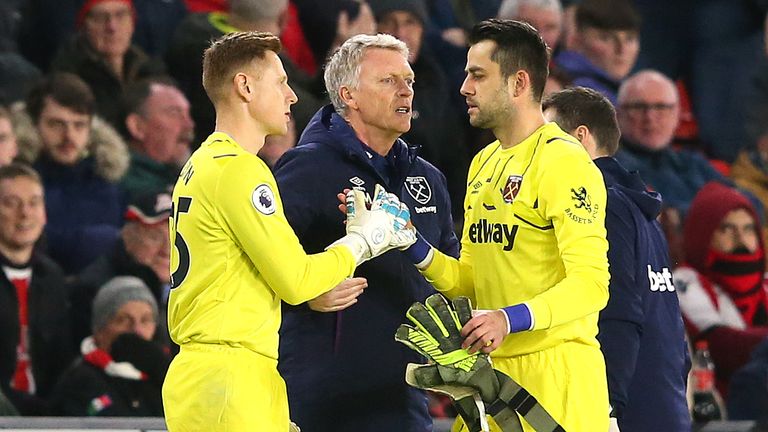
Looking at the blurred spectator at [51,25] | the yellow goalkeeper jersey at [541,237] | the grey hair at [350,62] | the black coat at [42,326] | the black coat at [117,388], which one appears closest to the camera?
the yellow goalkeeper jersey at [541,237]

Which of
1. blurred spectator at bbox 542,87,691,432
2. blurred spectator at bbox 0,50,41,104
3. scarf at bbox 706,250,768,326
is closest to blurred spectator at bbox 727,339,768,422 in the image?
scarf at bbox 706,250,768,326

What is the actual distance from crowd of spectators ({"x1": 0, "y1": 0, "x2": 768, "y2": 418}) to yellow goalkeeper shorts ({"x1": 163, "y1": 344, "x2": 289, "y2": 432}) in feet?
10.1

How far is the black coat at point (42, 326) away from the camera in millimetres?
8430

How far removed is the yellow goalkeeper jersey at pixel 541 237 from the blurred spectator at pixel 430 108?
13.2 feet

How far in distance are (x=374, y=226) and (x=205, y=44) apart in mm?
4513

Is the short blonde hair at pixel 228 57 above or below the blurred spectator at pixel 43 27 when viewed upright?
below

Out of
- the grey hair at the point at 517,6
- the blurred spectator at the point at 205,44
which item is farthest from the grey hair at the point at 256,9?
the grey hair at the point at 517,6

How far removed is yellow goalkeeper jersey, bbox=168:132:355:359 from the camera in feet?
17.0

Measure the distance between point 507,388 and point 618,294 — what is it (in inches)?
32.1

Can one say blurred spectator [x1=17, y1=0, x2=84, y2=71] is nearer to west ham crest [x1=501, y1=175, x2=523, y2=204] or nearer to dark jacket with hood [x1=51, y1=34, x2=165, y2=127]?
dark jacket with hood [x1=51, y1=34, x2=165, y2=127]

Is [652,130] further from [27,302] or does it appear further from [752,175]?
[27,302]

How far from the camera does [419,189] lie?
6.37 metres

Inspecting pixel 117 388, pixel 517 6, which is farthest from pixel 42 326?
pixel 517 6

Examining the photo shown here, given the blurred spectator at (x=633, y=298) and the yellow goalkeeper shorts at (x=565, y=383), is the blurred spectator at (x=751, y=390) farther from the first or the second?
the yellow goalkeeper shorts at (x=565, y=383)
